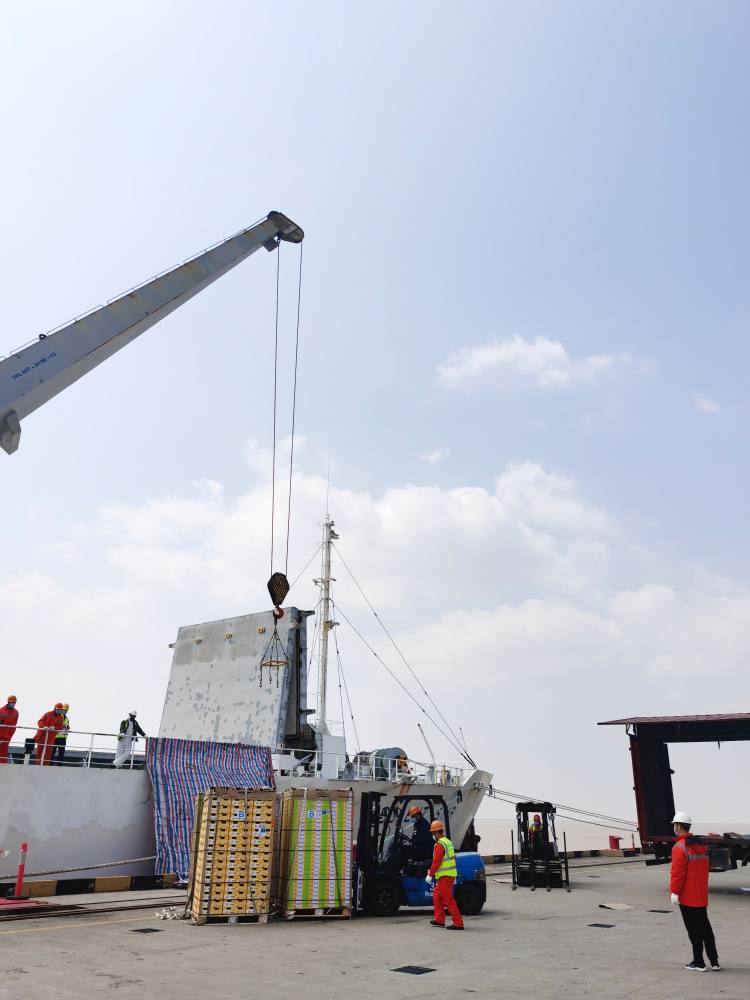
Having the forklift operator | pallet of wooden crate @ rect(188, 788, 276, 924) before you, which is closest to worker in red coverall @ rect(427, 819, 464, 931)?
the forklift operator

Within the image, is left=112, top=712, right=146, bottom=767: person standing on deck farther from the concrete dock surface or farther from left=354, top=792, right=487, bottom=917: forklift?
left=354, top=792, right=487, bottom=917: forklift

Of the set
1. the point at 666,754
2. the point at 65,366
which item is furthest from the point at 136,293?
the point at 666,754

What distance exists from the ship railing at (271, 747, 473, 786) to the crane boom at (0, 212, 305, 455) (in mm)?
10554

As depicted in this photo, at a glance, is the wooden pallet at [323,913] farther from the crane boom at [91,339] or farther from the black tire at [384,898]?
the crane boom at [91,339]

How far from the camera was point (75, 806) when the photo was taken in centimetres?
1516

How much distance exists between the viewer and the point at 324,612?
2783 centimetres

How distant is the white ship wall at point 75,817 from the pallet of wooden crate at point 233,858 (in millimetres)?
4878

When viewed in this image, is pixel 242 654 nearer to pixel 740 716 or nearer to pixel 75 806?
pixel 75 806

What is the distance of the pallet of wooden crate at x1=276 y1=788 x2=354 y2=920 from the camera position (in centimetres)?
1117

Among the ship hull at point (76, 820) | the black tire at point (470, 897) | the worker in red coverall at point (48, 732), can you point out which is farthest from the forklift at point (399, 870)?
the worker in red coverall at point (48, 732)

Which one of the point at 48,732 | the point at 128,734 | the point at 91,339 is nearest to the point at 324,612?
the point at 128,734

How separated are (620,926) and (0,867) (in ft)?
36.2

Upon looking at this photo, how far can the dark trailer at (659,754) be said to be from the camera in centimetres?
1880

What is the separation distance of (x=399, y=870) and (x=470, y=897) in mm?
1350
